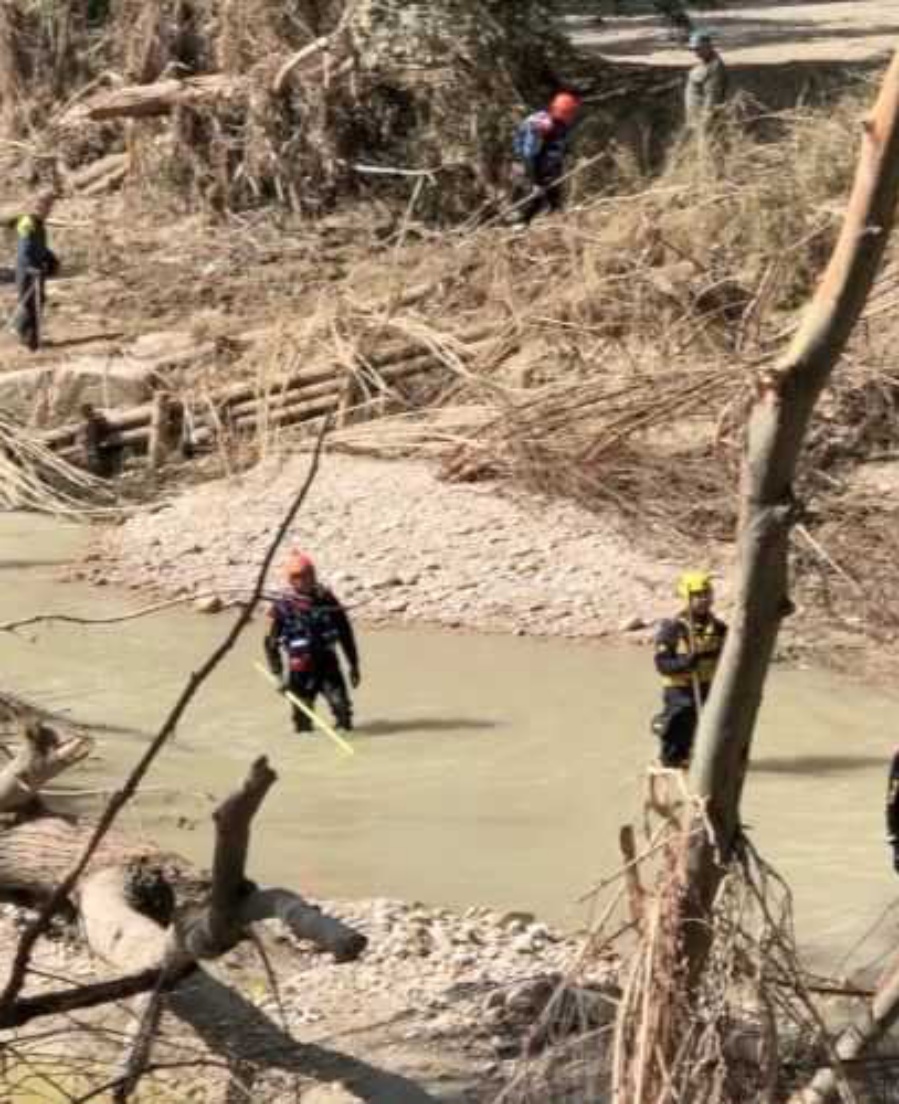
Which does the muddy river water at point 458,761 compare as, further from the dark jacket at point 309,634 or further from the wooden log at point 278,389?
the wooden log at point 278,389

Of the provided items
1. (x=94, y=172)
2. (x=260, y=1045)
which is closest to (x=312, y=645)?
(x=260, y=1045)

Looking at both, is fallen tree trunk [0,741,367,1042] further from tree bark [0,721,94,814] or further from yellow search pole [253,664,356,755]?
yellow search pole [253,664,356,755]

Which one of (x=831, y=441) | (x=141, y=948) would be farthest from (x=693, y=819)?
(x=831, y=441)

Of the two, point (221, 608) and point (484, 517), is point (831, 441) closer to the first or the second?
point (484, 517)

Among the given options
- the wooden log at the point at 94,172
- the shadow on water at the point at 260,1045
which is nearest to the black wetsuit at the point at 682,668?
the shadow on water at the point at 260,1045

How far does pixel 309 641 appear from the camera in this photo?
1382cm

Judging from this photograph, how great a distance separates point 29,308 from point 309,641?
1045 centimetres

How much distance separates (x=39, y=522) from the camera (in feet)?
65.9

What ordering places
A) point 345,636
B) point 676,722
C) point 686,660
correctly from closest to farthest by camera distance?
point 686,660 < point 676,722 < point 345,636

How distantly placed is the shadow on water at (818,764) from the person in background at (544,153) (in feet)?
30.5

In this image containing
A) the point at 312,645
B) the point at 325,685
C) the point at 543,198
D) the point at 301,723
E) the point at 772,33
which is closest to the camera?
Result: the point at 312,645

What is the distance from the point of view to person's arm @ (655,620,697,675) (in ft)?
40.3

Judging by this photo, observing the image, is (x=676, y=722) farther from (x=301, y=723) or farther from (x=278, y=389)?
(x=278, y=389)

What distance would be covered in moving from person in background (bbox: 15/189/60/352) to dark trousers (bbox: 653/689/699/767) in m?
12.0
